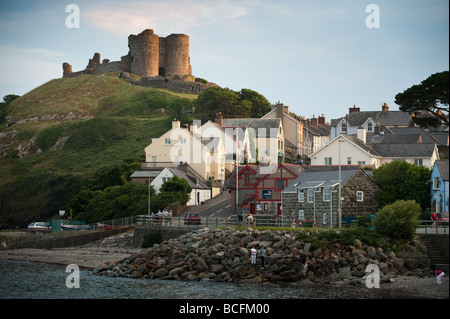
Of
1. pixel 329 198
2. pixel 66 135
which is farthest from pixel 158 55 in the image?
pixel 329 198

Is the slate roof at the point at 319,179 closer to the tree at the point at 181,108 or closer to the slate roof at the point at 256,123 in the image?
the slate roof at the point at 256,123

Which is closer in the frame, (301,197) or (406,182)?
(301,197)

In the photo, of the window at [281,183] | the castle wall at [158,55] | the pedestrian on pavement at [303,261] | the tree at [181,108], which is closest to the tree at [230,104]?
the tree at [181,108]

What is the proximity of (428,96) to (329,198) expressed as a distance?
10.6 m

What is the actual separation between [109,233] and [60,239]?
4.75 metres

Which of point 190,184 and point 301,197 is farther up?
point 190,184

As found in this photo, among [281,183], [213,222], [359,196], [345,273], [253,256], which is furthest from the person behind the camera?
[281,183]

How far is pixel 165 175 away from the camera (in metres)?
74.1

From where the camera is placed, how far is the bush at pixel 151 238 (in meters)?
53.3

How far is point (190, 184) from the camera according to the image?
241 ft

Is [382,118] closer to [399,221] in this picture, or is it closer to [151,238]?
[151,238]

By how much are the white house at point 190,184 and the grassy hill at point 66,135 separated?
17230 mm

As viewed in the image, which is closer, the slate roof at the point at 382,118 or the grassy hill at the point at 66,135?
the grassy hill at the point at 66,135

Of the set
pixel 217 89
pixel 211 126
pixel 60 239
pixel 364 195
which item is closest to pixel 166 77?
pixel 217 89
